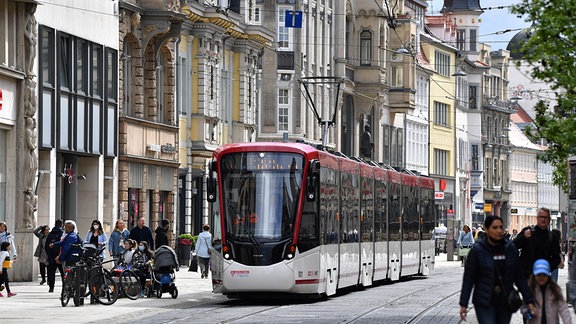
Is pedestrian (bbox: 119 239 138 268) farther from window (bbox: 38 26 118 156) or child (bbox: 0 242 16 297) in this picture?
window (bbox: 38 26 118 156)

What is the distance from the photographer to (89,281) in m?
34.6

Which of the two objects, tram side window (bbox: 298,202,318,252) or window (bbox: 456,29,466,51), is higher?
window (bbox: 456,29,466,51)

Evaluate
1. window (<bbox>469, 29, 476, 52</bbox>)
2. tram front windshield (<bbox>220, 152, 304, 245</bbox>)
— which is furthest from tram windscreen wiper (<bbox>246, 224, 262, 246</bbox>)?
window (<bbox>469, 29, 476, 52</bbox>)

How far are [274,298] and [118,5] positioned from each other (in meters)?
15.8

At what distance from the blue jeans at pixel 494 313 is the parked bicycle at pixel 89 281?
16.2 meters

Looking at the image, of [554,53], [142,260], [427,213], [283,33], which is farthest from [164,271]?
[283,33]

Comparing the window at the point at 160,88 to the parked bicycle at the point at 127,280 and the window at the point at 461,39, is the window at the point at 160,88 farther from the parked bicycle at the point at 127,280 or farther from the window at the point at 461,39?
the window at the point at 461,39

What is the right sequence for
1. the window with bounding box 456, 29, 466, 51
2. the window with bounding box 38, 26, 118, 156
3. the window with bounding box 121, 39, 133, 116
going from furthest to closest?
the window with bounding box 456, 29, 466, 51, the window with bounding box 121, 39, 133, 116, the window with bounding box 38, 26, 118, 156

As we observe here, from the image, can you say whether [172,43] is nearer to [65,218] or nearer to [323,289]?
[65,218]

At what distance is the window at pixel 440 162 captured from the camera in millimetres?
124812

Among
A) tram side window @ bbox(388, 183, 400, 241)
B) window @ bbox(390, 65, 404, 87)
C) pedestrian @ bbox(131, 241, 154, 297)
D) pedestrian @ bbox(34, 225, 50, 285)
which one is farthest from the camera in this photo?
window @ bbox(390, 65, 404, 87)

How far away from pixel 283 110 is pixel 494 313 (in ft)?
195

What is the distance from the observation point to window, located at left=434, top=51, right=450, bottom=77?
413 ft

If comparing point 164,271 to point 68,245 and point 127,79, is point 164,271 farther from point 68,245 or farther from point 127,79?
point 127,79
